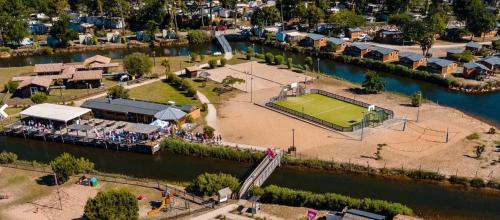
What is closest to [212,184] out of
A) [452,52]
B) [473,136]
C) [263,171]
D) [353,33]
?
[263,171]

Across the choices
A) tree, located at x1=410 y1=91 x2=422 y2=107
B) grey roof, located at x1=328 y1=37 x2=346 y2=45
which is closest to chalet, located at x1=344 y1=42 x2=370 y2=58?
grey roof, located at x1=328 y1=37 x2=346 y2=45

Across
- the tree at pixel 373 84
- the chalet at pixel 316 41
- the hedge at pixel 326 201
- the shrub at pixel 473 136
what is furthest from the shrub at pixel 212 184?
the chalet at pixel 316 41

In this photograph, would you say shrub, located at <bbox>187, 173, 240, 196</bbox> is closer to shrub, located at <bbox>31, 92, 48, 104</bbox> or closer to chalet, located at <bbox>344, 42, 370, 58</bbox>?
shrub, located at <bbox>31, 92, 48, 104</bbox>

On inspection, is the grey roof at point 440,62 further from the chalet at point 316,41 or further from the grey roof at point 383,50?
the chalet at point 316,41

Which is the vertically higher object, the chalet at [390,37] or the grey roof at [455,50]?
the chalet at [390,37]

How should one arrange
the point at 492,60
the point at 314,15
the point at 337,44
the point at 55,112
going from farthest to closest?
the point at 314,15
the point at 337,44
the point at 492,60
the point at 55,112

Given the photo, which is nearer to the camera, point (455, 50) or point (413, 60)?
point (413, 60)

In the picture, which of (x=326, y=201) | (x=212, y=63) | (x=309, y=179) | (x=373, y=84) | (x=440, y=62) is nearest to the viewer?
(x=326, y=201)

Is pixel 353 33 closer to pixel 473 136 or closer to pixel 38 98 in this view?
pixel 473 136
